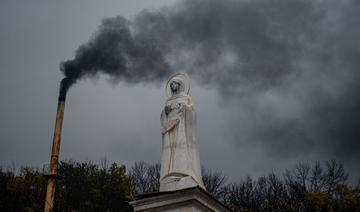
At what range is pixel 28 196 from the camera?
33250 millimetres

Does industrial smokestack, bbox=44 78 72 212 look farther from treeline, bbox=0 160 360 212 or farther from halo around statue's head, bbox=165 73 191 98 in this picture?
treeline, bbox=0 160 360 212

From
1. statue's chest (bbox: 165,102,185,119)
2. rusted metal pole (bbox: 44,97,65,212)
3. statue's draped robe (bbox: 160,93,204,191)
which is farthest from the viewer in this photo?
rusted metal pole (bbox: 44,97,65,212)

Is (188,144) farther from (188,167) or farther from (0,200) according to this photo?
(0,200)

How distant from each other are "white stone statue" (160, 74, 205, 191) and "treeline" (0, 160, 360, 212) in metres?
21.7

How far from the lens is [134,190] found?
37.9m

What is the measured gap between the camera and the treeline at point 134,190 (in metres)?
32.1

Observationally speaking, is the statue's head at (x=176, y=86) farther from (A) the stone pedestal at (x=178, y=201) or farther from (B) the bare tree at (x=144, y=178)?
(B) the bare tree at (x=144, y=178)

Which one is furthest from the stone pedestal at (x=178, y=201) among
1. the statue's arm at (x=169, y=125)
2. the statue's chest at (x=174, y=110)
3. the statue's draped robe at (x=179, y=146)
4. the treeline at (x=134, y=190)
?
the treeline at (x=134, y=190)

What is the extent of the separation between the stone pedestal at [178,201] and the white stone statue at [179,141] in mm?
798

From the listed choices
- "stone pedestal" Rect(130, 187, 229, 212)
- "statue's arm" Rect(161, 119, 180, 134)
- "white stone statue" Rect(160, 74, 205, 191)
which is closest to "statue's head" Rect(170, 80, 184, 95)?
"white stone statue" Rect(160, 74, 205, 191)

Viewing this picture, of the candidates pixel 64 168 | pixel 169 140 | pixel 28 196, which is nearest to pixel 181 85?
pixel 169 140

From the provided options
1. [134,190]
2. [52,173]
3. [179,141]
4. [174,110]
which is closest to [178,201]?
[179,141]

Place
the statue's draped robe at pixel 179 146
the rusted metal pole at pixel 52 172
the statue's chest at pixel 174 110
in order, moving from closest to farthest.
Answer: the statue's draped robe at pixel 179 146
the statue's chest at pixel 174 110
the rusted metal pole at pixel 52 172

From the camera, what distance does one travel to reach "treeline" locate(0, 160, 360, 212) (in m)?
32.1
